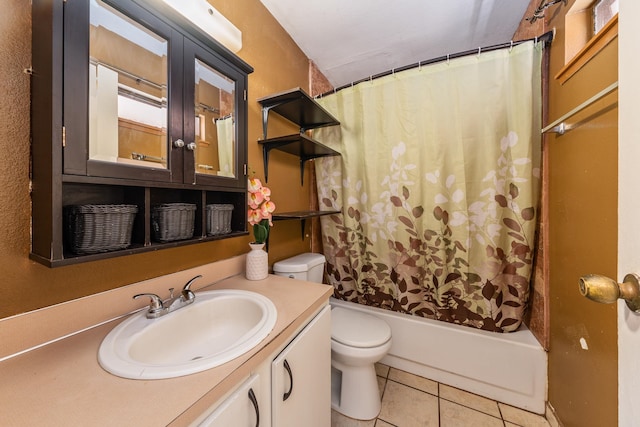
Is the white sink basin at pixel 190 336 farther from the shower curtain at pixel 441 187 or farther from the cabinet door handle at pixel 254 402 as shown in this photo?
the shower curtain at pixel 441 187

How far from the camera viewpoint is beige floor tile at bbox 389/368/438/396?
1479mm

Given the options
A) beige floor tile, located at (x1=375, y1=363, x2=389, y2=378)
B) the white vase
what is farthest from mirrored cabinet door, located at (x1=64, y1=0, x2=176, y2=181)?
beige floor tile, located at (x1=375, y1=363, x2=389, y2=378)

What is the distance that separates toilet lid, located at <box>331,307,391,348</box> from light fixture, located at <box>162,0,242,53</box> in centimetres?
157

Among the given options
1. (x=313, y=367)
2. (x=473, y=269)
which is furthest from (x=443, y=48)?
(x=313, y=367)

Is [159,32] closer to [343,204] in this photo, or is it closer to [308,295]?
[308,295]

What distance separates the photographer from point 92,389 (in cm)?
49

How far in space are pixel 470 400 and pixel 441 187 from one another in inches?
51.3

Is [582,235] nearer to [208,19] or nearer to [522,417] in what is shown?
[522,417]

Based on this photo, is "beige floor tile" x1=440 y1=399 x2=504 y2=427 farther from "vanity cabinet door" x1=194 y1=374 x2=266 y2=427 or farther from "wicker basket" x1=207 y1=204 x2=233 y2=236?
"wicker basket" x1=207 y1=204 x2=233 y2=236

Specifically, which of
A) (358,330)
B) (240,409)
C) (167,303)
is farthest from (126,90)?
(358,330)

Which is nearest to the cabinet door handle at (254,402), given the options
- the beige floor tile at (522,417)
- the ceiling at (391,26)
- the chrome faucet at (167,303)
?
the chrome faucet at (167,303)

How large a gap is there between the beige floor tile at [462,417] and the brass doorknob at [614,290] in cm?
130

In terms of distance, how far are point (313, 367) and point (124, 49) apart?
1.28 metres

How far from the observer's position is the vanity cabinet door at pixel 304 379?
72 cm
